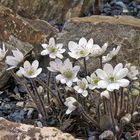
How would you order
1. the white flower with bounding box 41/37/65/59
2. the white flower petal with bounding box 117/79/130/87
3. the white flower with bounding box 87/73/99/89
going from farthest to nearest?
the white flower with bounding box 41/37/65/59 < the white flower with bounding box 87/73/99/89 < the white flower petal with bounding box 117/79/130/87

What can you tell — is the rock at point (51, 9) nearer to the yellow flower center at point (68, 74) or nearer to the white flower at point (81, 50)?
the white flower at point (81, 50)

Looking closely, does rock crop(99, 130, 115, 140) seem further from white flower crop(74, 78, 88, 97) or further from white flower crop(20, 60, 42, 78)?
white flower crop(20, 60, 42, 78)

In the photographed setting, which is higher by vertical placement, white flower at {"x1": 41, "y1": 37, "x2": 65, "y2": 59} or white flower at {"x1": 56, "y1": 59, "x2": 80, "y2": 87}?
white flower at {"x1": 41, "y1": 37, "x2": 65, "y2": 59}

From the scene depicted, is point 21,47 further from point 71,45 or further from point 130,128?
point 130,128

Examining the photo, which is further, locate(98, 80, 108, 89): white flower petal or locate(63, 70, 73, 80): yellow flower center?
locate(63, 70, 73, 80): yellow flower center

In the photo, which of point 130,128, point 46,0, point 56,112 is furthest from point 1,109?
point 46,0

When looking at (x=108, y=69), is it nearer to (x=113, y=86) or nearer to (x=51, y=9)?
(x=113, y=86)

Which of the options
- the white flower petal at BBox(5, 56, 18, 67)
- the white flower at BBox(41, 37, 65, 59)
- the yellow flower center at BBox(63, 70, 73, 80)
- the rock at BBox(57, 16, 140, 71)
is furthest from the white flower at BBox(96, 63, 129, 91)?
the rock at BBox(57, 16, 140, 71)

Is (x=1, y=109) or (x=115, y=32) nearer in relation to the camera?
(x=1, y=109)

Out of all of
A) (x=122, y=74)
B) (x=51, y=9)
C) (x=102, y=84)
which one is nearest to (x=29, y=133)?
(x=102, y=84)
